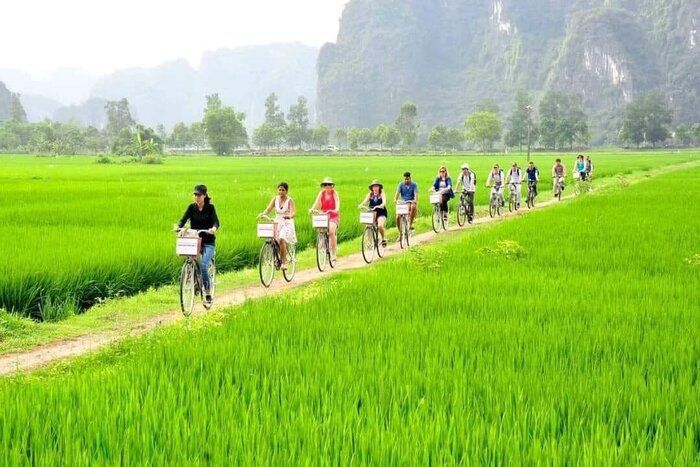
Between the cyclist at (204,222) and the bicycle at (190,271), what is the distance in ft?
0.20

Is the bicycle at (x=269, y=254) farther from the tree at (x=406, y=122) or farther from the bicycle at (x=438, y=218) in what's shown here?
the tree at (x=406, y=122)

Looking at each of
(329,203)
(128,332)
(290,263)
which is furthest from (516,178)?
(128,332)

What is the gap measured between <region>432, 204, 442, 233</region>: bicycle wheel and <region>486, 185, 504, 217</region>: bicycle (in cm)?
391

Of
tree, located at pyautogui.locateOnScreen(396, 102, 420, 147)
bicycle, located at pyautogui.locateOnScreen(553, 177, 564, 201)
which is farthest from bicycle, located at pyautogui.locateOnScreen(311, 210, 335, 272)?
tree, located at pyautogui.locateOnScreen(396, 102, 420, 147)

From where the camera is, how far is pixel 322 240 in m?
12.4

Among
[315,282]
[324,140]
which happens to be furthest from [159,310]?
[324,140]

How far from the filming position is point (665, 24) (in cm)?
19750

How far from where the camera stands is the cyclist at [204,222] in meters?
9.16

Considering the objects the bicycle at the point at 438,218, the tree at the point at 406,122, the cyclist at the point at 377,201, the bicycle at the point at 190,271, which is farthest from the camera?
the tree at the point at 406,122

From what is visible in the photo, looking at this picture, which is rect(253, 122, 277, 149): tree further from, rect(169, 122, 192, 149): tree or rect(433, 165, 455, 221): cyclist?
rect(433, 165, 455, 221): cyclist

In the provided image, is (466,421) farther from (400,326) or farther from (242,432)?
(400,326)

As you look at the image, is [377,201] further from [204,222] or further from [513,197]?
[513,197]

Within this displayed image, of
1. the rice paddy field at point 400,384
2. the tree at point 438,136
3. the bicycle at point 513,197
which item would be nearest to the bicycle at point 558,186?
the bicycle at point 513,197

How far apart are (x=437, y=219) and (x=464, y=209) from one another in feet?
6.04
